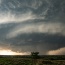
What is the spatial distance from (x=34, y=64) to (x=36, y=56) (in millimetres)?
6722

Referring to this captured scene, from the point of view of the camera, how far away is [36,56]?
9700 centimetres

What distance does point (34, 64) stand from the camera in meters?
101
